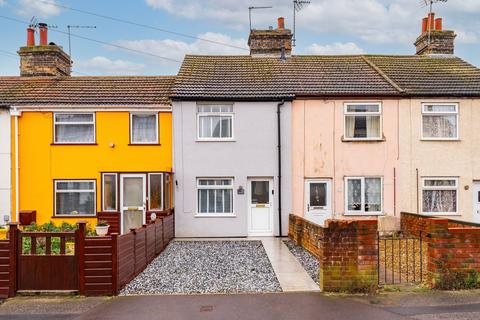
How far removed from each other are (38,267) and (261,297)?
4129 millimetres

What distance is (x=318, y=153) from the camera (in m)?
16.2

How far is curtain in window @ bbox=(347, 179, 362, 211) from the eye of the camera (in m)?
16.3

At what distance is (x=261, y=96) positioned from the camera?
52.7 feet

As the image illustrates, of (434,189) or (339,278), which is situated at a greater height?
(434,189)

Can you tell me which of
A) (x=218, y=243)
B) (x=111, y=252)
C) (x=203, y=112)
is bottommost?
(x=218, y=243)

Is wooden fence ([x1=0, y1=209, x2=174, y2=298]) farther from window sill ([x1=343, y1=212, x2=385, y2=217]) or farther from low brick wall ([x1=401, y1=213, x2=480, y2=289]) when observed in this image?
window sill ([x1=343, y1=212, x2=385, y2=217])

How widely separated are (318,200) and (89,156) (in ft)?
27.6

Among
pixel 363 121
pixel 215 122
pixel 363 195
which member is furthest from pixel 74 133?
pixel 363 195

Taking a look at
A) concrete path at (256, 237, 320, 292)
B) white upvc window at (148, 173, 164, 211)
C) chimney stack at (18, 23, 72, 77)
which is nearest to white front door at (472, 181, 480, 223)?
concrete path at (256, 237, 320, 292)

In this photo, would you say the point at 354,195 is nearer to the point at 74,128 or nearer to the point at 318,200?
the point at 318,200

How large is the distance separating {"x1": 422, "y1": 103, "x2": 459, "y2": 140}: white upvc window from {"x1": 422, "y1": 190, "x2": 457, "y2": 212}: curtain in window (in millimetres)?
2021

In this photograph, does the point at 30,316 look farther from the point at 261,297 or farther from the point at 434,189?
the point at 434,189

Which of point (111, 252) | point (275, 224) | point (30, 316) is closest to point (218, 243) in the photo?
point (275, 224)

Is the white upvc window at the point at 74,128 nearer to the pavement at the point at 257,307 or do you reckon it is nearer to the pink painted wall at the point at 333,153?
the pink painted wall at the point at 333,153
